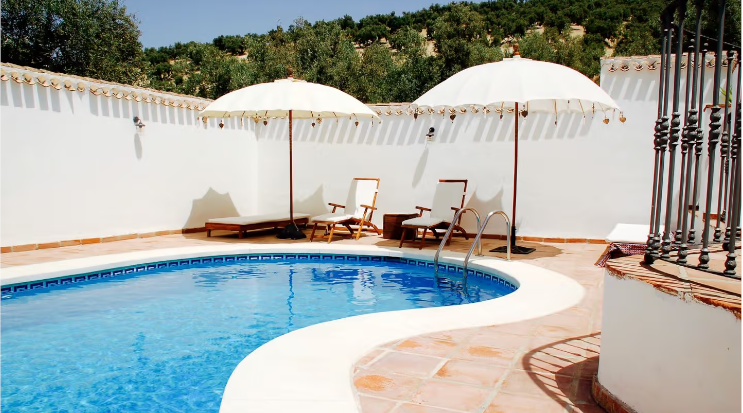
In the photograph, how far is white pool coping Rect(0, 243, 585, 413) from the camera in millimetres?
2900

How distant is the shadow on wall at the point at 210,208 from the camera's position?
36.8 feet

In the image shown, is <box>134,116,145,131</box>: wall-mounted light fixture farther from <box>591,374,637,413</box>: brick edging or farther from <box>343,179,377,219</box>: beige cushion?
<box>591,374,637,413</box>: brick edging

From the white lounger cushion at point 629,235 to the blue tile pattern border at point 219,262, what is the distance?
1.39 meters

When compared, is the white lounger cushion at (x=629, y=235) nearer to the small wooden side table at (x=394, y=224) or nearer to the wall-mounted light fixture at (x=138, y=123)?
the small wooden side table at (x=394, y=224)

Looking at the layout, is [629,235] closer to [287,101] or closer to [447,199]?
[447,199]

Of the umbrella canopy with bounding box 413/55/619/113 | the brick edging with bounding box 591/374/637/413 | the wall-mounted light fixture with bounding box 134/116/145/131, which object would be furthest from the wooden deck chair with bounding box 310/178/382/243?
the brick edging with bounding box 591/374/637/413

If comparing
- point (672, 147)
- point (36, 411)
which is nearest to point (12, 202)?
point (36, 411)

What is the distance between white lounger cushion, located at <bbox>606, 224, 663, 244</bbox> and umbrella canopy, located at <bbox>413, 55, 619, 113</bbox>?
1.58 m

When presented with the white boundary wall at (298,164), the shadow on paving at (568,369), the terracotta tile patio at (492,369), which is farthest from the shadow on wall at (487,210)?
the shadow on paving at (568,369)

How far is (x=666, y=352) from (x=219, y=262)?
716cm

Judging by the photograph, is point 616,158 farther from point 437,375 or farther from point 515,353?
point 437,375

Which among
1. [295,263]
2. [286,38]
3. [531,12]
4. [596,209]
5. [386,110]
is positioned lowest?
[295,263]

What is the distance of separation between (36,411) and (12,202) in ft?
19.3

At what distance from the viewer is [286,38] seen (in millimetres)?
31250
